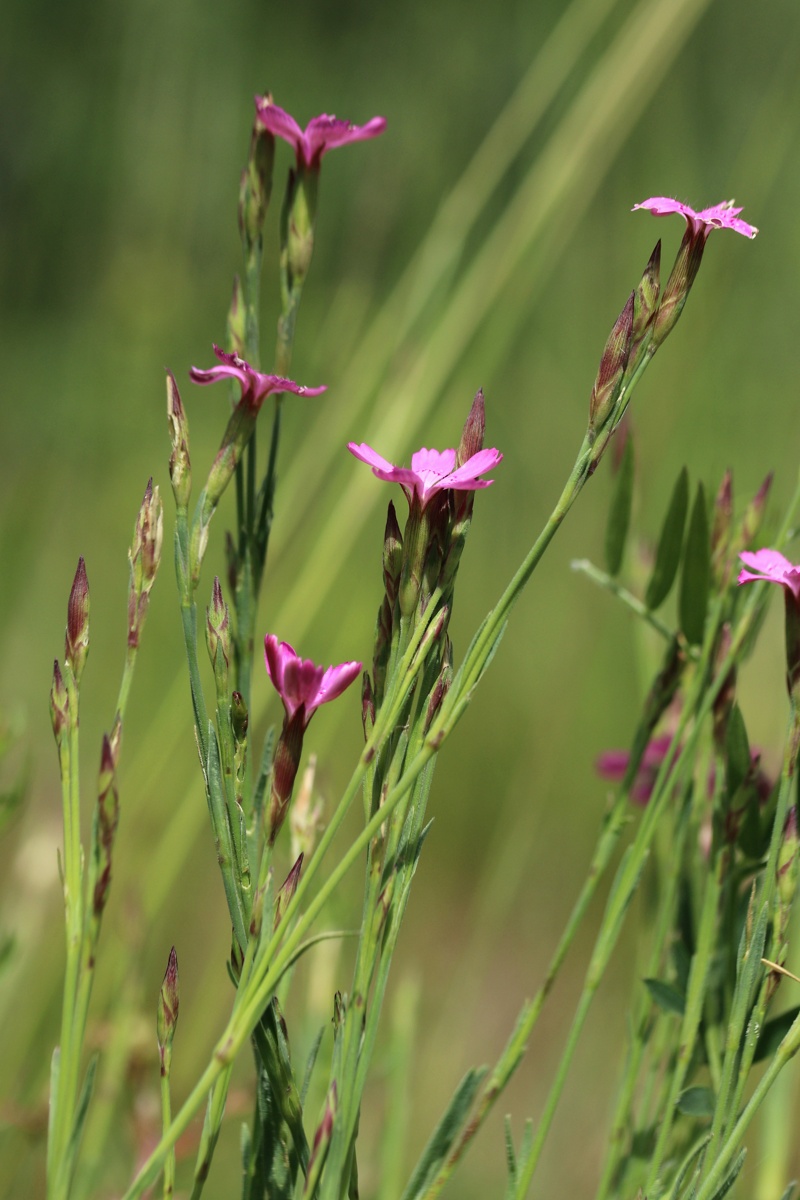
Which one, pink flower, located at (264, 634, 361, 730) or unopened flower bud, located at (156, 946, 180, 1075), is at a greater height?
pink flower, located at (264, 634, 361, 730)

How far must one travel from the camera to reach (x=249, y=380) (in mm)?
395

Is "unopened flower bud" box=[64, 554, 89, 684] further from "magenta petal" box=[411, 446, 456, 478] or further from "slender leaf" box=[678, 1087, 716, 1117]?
"slender leaf" box=[678, 1087, 716, 1117]

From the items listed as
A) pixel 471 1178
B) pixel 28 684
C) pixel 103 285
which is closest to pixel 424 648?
pixel 471 1178

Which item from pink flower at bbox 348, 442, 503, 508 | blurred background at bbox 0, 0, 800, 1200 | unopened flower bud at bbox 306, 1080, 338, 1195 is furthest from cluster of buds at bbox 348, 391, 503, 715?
blurred background at bbox 0, 0, 800, 1200


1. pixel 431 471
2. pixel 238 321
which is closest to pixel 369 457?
pixel 431 471

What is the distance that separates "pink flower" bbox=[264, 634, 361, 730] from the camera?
352 millimetres

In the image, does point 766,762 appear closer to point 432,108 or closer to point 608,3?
point 608,3

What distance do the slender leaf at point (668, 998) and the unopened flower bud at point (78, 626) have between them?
0.81ft

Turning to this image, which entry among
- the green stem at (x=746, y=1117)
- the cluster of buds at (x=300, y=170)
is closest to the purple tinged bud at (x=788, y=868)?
the green stem at (x=746, y=1117)

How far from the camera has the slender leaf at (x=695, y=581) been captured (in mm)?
492

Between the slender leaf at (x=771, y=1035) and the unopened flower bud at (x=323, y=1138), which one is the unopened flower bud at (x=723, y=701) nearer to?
the slender leaf at (x=771, y=1035)

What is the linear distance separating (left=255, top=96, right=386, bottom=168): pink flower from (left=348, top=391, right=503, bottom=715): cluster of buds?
16 cm

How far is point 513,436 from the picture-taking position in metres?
1.62

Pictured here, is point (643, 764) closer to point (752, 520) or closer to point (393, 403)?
point (752, 520)
